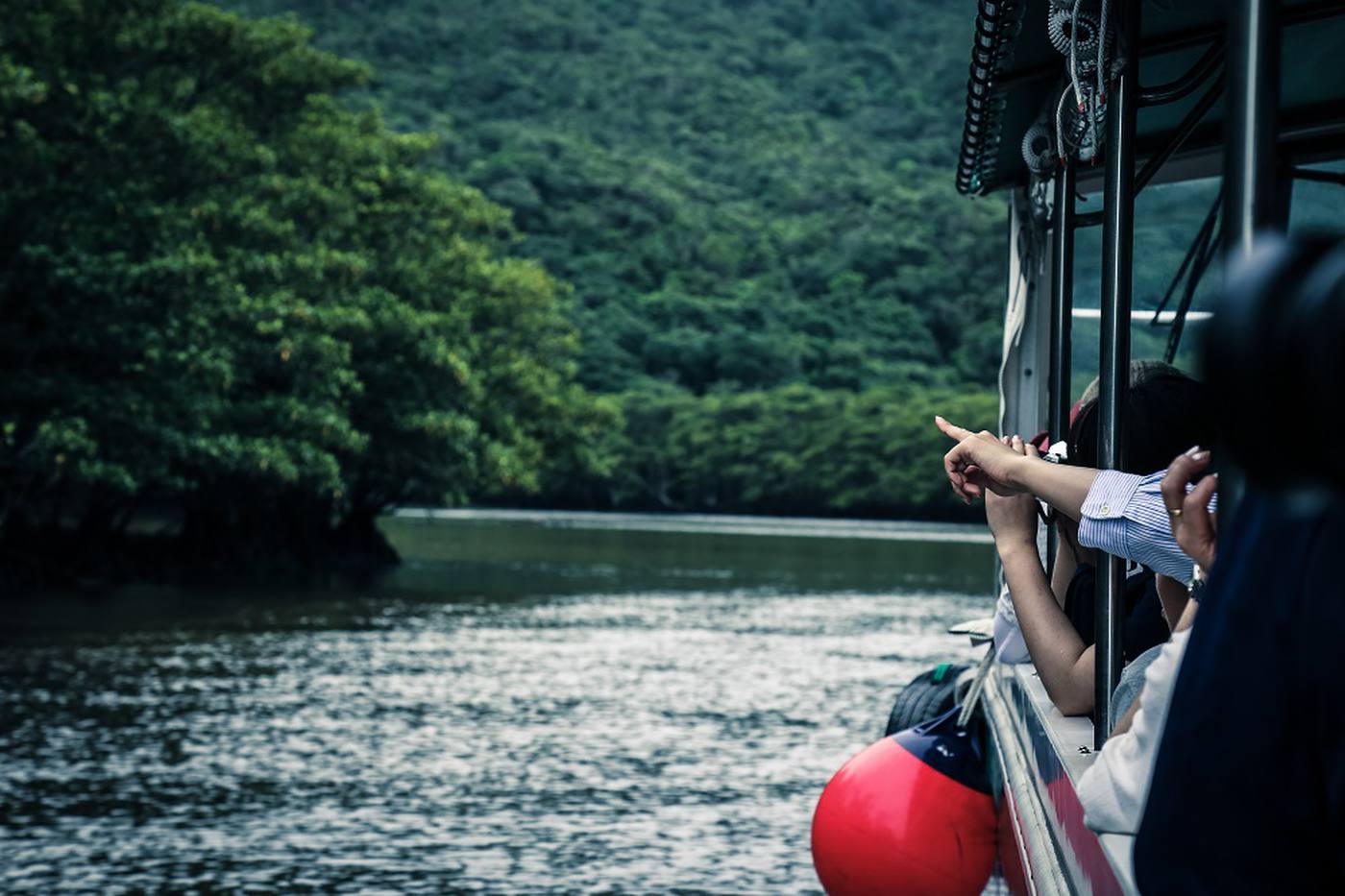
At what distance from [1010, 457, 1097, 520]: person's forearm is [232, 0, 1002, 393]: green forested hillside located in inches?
3090

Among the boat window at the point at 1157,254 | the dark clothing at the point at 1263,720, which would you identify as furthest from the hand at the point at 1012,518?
the boat window at the point at 1157,254

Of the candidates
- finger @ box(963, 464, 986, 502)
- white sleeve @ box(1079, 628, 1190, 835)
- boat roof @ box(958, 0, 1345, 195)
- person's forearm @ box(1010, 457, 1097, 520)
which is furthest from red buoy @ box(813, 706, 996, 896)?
white sleeve @ box(1079, 628, 1190, 835)

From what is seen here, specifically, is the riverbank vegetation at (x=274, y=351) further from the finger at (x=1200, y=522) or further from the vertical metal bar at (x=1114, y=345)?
the finger at (x=1200, y=522)

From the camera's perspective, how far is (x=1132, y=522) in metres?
2.22

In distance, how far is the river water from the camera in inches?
278

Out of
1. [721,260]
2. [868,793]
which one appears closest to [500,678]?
[868,793]

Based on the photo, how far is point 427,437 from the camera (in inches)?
1139

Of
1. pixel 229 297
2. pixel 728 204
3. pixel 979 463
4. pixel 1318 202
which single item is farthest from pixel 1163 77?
pixel 728 204

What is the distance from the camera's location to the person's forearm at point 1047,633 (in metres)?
2.96

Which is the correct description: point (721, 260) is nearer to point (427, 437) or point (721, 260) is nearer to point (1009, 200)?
point (427, 437)

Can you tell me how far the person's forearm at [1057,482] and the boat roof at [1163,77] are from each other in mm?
1033

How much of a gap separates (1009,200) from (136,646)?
11062 mm

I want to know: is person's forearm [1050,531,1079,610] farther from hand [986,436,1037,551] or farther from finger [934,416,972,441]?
finger [934,416,972,441]

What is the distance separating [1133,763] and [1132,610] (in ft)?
6.10
